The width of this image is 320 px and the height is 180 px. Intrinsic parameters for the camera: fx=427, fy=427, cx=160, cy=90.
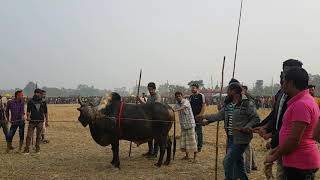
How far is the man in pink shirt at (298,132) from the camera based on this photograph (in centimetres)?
404

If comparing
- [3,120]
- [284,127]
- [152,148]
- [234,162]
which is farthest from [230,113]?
[3,120]

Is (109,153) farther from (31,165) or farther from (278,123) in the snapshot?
(278,123)

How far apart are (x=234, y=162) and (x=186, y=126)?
4128mm

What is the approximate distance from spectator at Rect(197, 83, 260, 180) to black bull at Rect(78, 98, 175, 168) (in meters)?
3.35

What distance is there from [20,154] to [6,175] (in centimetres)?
300

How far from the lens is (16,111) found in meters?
12.7

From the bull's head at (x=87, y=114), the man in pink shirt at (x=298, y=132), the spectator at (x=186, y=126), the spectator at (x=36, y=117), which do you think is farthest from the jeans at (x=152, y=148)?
the man in pink shirt at (x=298, y=132)

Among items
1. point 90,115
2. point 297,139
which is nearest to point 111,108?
point 90,115

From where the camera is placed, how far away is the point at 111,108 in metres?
10.5

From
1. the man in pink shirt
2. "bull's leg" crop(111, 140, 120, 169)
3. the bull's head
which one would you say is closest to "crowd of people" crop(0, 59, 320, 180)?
the man in pink shirt

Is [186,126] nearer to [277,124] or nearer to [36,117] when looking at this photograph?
[36,117]

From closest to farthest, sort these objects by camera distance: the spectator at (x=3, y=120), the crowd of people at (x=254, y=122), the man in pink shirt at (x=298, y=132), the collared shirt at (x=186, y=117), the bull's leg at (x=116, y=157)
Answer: the man in pink shirt at (x=298, y=132), the crowd of people at (x=254, y=122), the bull's leg at (x=116, y=157), the collared shirt at (x=186, y=117), the spectator at (x=3, y=120)

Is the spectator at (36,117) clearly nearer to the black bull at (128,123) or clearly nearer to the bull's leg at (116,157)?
the black bull at (128,123)

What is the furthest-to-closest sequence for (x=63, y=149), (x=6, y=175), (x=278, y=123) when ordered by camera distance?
(x=63, y=149) → (x=6, y=175) → (x=278, y=123)
